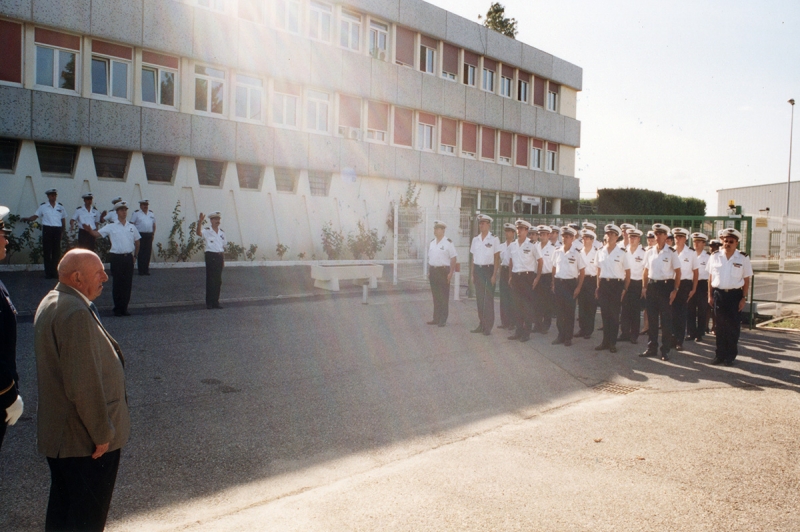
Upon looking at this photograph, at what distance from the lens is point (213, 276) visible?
1359 cm

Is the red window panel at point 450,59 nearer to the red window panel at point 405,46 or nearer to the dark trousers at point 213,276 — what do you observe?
the red window panel at point 405,46

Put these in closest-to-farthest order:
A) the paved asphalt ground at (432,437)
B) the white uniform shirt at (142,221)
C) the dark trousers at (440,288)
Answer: the paved asphalt ground at (432,437) → the dark trousers at (440,288) → the white uniform shirt at (142,221)

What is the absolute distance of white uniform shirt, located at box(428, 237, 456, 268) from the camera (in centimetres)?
1224

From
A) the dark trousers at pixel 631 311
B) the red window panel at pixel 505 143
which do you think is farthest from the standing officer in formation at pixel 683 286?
the red window panel at pixel 505 143

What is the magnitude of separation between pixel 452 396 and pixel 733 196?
182 ft

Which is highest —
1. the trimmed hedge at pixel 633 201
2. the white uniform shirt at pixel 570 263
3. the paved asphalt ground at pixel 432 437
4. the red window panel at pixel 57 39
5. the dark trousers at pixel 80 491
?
the red window panel at pixel 57 39

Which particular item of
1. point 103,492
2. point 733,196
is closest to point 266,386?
point 103,492

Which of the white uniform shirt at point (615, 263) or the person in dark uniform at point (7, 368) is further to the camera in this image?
the white uniform shirt at point (615, 263)

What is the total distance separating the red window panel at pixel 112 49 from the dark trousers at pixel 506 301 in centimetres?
1531

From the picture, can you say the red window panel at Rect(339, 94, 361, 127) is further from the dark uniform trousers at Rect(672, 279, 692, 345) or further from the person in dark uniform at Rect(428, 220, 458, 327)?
the dark uniform trousers at Rect(672, 279, 692, 345)

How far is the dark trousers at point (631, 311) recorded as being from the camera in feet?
35.8

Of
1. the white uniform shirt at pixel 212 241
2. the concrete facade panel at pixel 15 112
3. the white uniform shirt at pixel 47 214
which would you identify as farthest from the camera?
the concrete facade panel at pixel 15 112

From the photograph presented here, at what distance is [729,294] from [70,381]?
885cm

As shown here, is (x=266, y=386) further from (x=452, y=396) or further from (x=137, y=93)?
(x=137, y=93)
